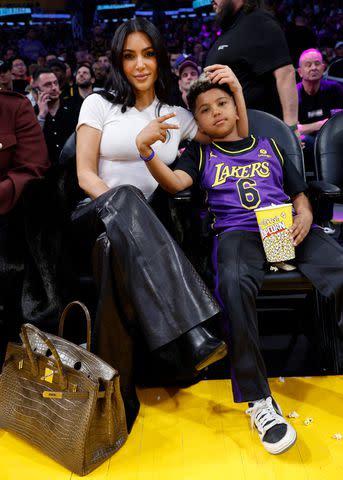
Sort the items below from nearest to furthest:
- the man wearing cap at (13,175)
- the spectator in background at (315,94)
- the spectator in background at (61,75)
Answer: the man wearing cap at (13,175), the spectator in background at (315,94), the spectator in background at (61,75)

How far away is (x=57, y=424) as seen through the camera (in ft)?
6.07

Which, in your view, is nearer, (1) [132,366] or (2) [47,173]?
(1) [132,366]

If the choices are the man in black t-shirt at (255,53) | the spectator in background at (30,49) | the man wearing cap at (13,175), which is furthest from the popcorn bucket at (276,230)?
the spectator in background at (30,49)

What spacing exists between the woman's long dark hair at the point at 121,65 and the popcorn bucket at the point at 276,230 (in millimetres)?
808

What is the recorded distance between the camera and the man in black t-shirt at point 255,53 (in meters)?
2.90

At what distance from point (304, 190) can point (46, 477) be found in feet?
4.83

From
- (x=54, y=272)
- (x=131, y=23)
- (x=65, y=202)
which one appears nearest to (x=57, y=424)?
(x=54, y=272)

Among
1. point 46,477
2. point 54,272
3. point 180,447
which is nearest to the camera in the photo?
point 46,477

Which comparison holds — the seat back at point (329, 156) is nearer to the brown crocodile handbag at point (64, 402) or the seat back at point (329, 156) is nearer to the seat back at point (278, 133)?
the seat back at point (278, 133)

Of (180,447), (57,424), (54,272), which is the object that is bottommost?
(180,447)

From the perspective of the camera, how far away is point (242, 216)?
228 centimetres

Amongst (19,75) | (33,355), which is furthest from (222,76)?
(19,75)

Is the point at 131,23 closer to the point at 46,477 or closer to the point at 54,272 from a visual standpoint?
the point at 54,272

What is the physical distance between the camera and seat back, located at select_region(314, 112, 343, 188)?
271 centimetres
